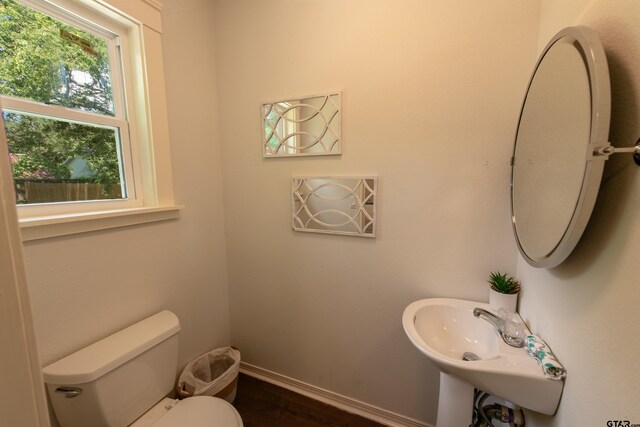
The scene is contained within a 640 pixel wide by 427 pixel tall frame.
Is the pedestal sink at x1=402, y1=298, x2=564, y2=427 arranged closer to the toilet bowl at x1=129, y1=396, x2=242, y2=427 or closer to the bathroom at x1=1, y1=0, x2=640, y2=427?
the bathroom at x1=1, y1=0, x2=640, y2=427

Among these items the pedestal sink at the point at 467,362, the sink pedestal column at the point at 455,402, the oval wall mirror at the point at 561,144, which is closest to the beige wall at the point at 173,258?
the pedestal sink at the point at 467,362

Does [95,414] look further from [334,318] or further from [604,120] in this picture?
[604,120]

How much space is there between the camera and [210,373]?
1.61 metres

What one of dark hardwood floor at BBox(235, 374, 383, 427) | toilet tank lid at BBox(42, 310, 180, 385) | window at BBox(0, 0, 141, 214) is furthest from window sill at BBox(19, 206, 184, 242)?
dark hardwood floor at BBox(235, 374, 383, 427)

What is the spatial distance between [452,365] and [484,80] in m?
1.13

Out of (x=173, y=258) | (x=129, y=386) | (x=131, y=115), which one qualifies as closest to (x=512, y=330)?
(x=129, y=386)

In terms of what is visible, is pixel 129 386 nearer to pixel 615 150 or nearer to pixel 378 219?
pixel 378 219

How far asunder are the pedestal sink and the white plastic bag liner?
3.50ft

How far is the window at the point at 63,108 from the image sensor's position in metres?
0.93

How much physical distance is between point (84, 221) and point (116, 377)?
0.62 metres

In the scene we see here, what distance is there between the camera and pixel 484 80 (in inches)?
43.1

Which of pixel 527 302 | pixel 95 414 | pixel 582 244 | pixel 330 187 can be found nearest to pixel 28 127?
pixel 95 414

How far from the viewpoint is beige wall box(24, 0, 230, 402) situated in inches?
38.4

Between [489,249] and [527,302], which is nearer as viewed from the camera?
[527,302]
